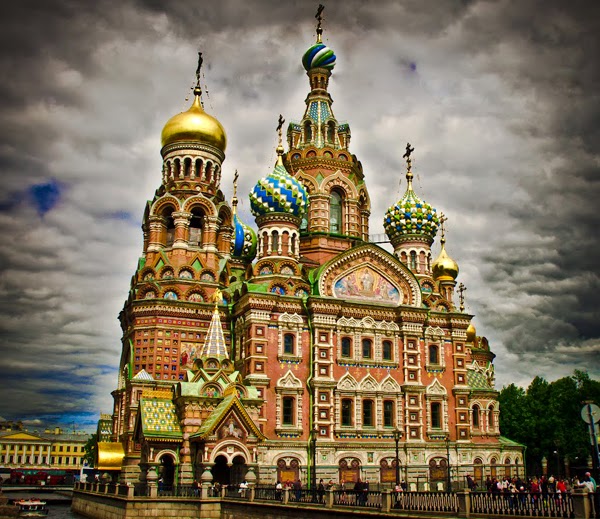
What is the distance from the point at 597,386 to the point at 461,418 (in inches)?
794

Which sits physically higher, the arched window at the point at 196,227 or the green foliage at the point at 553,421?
the arched window at the point at 196,227

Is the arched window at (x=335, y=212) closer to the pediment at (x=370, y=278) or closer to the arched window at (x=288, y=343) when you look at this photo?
the pediment at (x=370, y=278)

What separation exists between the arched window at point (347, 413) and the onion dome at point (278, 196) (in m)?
9.68

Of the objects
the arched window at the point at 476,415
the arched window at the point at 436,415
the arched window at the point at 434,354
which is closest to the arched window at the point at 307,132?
the arched window at the point at 434,354

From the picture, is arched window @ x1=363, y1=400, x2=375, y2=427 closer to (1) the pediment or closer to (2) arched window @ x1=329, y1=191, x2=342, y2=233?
(1) the pediment

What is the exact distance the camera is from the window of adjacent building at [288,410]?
31703mm

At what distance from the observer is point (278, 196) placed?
3494cm

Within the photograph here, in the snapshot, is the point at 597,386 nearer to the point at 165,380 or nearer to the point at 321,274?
the point at 321,274

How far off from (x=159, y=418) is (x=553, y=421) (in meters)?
31.5

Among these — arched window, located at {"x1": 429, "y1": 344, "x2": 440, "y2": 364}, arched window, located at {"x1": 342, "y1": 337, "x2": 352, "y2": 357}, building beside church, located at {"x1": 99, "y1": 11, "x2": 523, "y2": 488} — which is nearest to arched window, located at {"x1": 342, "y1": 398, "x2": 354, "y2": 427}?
building beside church, located at {"x1": 99, "y1": 11, "x2": 523, "y2": 488}

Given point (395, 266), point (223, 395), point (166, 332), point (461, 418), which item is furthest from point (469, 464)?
point (166, 332)

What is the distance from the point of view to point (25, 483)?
56.1m

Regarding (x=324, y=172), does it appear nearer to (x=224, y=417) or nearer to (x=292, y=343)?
(x=292, y=343)

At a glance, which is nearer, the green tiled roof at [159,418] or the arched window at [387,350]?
the green tiled roof at [159,418]
